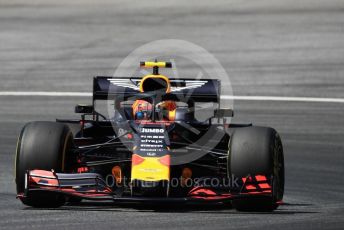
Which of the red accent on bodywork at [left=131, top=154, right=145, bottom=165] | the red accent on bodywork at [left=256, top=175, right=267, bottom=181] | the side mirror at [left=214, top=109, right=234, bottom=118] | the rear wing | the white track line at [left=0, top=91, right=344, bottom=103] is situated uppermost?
the rear wing

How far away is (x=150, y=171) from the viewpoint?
13938 millimetres

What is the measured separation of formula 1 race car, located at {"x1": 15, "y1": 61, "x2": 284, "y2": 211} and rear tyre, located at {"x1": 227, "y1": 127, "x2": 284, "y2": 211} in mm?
11

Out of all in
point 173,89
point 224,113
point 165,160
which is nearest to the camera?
point 165,160

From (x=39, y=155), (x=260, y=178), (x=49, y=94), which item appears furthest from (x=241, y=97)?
(x=39, y=155)

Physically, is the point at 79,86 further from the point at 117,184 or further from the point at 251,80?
the point at 117,184

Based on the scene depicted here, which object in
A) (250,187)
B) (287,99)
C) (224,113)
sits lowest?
(250,187)

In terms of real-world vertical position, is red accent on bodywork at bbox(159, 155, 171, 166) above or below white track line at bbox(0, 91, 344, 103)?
below

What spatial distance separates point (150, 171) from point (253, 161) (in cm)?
112

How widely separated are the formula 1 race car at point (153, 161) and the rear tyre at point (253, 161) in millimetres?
11

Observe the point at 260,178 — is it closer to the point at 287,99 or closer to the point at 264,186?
the point at 264,186

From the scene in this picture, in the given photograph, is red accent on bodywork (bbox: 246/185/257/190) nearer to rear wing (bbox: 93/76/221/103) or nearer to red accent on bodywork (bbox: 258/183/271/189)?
red accent on bodywork (bbox: 258/183/271/189)

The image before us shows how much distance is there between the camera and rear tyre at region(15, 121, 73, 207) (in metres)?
14.0

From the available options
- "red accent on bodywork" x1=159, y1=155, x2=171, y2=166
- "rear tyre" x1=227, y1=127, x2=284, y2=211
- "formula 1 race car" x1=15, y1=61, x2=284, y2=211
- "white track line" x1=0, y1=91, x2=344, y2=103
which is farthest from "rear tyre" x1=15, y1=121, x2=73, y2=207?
"white track line" x1=0, y1=91, x2=344, y2=103

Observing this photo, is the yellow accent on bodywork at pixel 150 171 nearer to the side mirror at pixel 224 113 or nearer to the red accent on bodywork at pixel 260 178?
the red accent on bodywork at pixel 260 178
